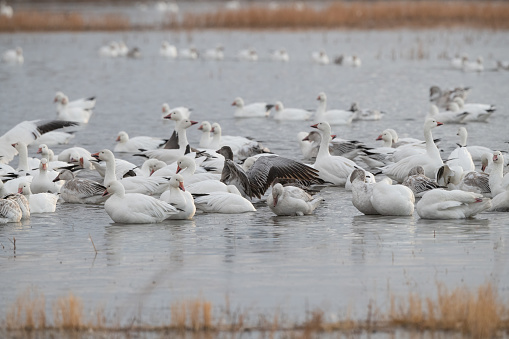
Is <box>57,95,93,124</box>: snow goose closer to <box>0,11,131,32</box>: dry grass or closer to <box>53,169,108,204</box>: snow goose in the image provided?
<box>53,169,108,204</box>: snow goose

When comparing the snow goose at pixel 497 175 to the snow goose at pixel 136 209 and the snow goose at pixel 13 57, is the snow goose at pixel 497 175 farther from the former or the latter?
the snow goose at pixel 13 57

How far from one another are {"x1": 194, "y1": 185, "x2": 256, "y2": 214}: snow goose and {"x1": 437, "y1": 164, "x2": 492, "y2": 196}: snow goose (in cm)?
260

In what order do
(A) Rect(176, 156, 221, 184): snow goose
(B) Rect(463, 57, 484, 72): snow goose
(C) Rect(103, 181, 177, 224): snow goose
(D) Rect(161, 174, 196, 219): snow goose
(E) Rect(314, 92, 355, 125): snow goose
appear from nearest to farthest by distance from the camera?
(C) Rect(103, 181, 177, 224): snow goose
(D) Rect(161, 174, 196, 219): snow goose
(A) Rect(176, 156, 221, 184): snow goose
(E) Rect(314, 92, 355, 125): snow goose
(B) Rect(463, 57, 484, 72): snow goose

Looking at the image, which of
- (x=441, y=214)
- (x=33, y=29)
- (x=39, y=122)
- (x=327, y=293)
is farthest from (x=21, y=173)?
(x=33, y=29)

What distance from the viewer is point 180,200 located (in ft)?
33.2

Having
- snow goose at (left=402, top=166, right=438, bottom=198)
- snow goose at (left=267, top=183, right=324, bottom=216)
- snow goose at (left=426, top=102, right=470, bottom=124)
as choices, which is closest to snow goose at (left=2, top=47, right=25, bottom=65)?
snow goose at (left=426, top=102, right=470, bottom=124)

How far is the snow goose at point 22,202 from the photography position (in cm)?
1025

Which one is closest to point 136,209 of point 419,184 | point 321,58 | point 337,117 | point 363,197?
point 363,197

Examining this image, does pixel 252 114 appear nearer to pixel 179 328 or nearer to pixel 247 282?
pixel 247 282

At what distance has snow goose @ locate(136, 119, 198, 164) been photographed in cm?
1376

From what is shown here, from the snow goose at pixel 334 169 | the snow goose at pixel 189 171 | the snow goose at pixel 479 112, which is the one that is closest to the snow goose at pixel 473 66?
the snow goose at pixel 479 112

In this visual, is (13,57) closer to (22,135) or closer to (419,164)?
(22,135)

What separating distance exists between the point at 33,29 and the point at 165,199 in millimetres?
33444

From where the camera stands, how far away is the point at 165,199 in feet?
34.0
